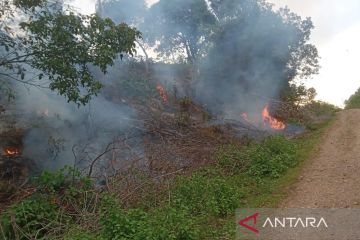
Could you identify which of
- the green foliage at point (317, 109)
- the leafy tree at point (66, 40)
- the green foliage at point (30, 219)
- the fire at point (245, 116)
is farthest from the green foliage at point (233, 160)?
the green foliage at point (317, 109)

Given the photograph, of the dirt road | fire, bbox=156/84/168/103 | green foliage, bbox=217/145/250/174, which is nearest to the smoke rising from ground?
green foliage, bbox=217/145/250/174

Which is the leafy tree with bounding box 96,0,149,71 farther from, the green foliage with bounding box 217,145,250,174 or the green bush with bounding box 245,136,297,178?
the green bush with bounding box 245,136,297,178

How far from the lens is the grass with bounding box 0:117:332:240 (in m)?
5.75

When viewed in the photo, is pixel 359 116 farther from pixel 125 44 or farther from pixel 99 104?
pixel 125 44

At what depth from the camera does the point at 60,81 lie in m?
7.10

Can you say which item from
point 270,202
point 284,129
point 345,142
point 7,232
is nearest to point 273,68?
point 284,129

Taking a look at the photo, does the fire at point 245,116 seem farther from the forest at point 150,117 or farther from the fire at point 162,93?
the fire at point 162,93

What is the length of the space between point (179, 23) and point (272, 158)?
519 inches

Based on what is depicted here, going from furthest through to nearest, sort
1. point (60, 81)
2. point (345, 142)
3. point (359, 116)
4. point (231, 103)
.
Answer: point (231, 103) → point (359, 116) → point (345, 142) → point (60, 81)

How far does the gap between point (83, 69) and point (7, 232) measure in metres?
3.23

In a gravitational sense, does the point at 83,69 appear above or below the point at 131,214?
above

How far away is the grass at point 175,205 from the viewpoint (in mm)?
5746

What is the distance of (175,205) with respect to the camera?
735cm

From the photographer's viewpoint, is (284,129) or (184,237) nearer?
(184,237)
